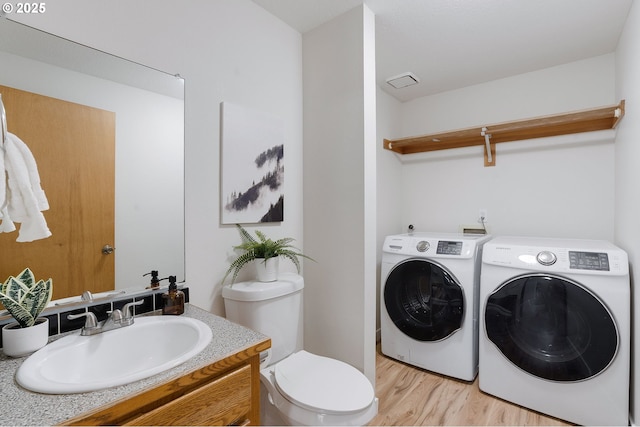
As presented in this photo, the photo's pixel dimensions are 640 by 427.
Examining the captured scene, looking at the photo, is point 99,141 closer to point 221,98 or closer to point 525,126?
point 221,98

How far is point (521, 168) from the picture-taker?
2.47 meters

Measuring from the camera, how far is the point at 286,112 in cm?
188

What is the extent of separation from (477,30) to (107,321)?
2.46 metres

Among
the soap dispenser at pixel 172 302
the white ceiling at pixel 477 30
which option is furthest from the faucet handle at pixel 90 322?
the white ceiling at pixel 477 30

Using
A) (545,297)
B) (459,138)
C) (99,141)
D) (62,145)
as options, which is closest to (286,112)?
(99,141)

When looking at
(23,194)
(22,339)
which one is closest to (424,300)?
(22,339)

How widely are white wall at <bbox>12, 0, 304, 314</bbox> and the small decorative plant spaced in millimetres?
391

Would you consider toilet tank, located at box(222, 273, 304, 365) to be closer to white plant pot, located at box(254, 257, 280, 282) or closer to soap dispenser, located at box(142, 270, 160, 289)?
white plant pot, located at box(254, 257, 280, 282)

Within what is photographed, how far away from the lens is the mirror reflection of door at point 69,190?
39.4 inches

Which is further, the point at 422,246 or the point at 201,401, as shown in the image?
the point at 422,246

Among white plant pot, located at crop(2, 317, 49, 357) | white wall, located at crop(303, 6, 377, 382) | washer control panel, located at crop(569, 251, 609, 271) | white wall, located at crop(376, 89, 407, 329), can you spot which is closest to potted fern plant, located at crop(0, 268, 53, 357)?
white plant pot, located at crop(2, 317, 49, 357)

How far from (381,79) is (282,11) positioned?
→ 1.14m

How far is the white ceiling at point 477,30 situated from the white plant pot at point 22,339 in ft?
5.85

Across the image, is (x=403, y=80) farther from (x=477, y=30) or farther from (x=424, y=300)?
(x=424, y=300)
